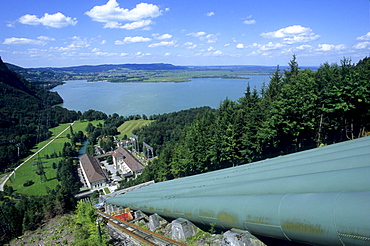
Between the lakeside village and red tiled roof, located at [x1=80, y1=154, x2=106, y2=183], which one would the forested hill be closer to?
the lakeside village

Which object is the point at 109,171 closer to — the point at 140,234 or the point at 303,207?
the point at 140,234

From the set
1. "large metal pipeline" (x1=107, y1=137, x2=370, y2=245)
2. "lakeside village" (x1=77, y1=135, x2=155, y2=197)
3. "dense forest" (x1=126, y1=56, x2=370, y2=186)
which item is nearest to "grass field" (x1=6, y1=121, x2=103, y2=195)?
"lakeside village" (x1=77, y1=135, x2=155, y2=197)

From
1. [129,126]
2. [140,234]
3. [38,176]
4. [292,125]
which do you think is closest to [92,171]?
[38,176]

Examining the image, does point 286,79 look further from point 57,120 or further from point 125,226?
point 57,120

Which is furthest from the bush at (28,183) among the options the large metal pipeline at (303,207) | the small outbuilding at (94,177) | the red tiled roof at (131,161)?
the large metal pipeline at (303,207)

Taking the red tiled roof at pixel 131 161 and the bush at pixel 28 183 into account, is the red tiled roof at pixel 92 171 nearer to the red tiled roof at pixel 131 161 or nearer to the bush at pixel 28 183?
the red tiled roof at pixel 131 161

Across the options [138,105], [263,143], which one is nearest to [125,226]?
[263,143]
